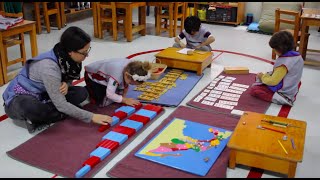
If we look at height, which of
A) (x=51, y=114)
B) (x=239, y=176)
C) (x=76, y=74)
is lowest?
(x=239, y=176)

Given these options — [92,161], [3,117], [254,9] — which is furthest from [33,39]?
[254,9]

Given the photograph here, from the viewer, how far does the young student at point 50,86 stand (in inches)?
100

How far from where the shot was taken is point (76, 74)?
2854mm

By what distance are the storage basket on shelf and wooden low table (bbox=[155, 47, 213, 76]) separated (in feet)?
0.36

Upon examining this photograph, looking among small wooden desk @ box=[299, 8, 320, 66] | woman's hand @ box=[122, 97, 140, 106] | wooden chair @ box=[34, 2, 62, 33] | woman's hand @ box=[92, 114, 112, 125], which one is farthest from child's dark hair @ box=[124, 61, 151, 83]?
wooden chair @ box=[34, 2, 62, 33]

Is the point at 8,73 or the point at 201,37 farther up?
the point at 201,37

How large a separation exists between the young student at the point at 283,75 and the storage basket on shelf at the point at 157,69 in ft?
3.69

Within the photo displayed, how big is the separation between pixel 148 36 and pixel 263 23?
6.89ft

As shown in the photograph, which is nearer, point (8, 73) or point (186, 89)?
point (186, 89)

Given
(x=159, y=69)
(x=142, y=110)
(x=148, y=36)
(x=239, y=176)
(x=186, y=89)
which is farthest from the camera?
(x=148, y=36)

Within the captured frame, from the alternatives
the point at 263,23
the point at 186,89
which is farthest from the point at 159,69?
the point at 263,23

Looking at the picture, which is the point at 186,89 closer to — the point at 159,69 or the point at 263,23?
the point at 159,69

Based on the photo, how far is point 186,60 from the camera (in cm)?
401

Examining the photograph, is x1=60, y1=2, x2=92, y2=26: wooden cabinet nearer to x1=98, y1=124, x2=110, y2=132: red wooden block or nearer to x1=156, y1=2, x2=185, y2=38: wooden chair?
x1=156, y1=2, x2=185, y2=38: wooden chair
